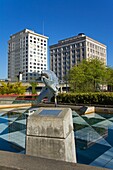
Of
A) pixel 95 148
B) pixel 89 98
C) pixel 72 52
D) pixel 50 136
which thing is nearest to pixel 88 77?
pixel 89 98

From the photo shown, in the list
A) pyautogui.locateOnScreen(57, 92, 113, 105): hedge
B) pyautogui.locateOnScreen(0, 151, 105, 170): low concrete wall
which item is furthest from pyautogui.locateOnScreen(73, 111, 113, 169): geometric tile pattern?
pyautogui.locateOnScreen(57, 92, 113, 105): hedge

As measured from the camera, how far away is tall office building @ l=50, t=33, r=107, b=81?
332 feet

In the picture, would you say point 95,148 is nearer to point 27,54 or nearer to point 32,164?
point 32,164

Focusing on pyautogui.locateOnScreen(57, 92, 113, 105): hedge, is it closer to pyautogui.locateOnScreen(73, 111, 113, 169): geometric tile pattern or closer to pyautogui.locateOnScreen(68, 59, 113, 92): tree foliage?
pyautogui.locateOnScreen(73, 111, 113, 169): geometric tile pattern

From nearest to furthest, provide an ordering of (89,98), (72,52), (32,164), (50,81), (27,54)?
(32,164)
(50,81)
(89,98)
(72,52)
(27,54)

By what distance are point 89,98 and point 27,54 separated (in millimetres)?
103762

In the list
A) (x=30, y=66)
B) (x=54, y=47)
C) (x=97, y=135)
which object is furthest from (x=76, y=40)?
(x=97, y=135)

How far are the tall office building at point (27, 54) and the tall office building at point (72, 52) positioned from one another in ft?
32.0

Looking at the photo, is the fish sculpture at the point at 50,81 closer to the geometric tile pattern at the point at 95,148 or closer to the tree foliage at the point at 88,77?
the geometric tile pattern at the point at 95,148

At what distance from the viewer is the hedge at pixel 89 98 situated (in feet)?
51.3

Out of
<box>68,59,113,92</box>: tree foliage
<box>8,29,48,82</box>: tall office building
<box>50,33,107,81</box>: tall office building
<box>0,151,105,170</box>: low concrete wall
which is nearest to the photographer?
<box>0,151,105,170</box>: low concrete wall

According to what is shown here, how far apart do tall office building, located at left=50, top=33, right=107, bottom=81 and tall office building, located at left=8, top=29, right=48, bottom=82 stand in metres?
9.77

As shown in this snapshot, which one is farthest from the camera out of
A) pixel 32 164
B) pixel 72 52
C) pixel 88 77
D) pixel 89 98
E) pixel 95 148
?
pixel 72 52

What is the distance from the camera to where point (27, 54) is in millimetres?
116312
